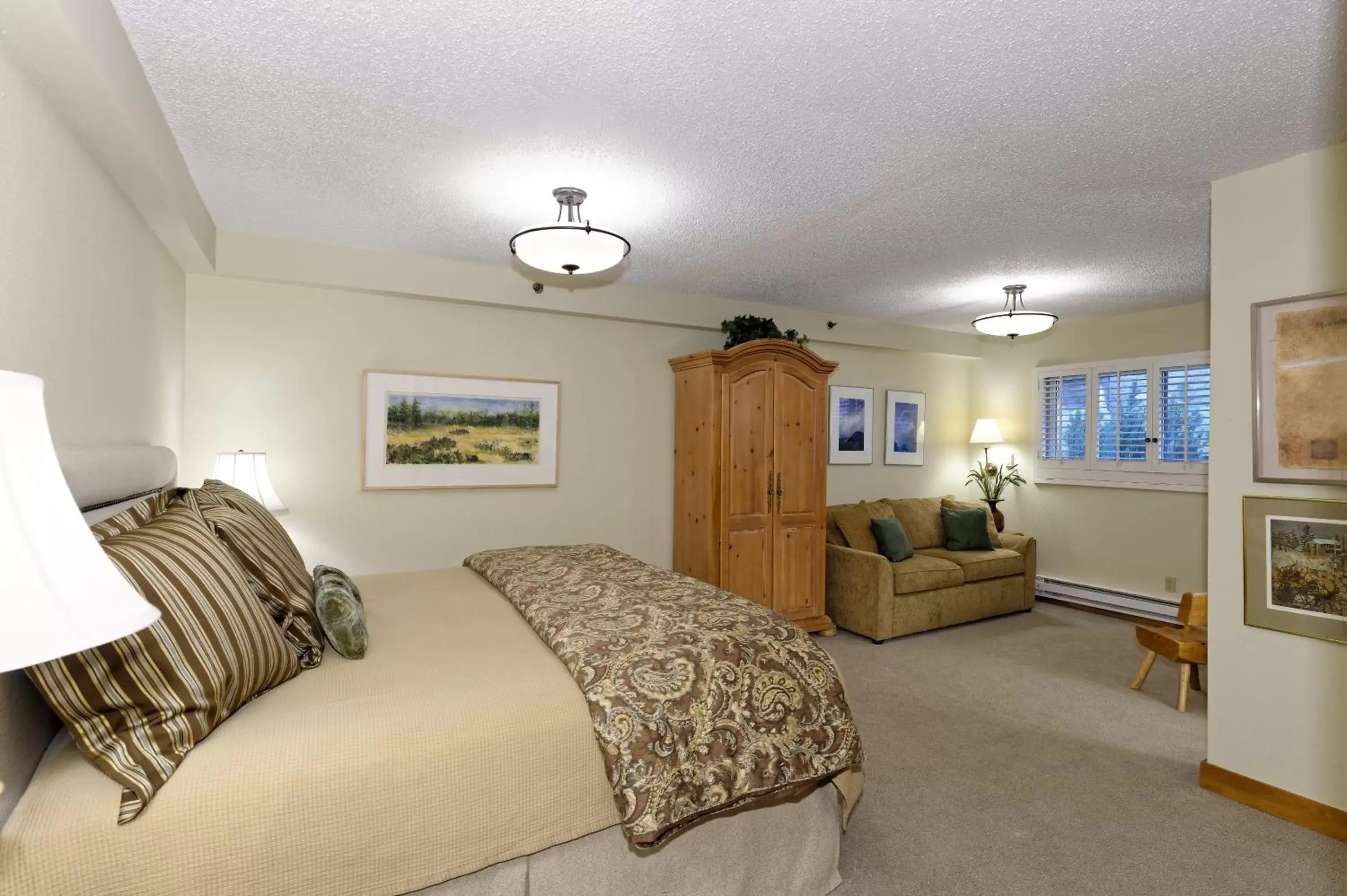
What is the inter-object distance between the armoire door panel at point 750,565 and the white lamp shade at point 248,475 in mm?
2678

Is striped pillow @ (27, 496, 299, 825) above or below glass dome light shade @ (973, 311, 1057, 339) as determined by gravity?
below

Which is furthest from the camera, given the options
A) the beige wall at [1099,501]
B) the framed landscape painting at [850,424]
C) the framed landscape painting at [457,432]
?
the framed landscape painting at [850,424]

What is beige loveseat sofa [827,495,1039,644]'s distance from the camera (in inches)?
188

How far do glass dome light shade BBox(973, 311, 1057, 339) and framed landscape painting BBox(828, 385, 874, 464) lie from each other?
1504 millimetres

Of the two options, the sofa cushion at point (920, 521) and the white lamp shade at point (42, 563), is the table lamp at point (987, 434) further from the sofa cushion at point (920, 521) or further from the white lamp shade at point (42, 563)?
the white lamp shade at point (42, 563)

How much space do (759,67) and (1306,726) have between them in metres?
3.04

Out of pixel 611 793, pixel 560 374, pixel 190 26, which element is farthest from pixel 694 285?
pixel 611 793

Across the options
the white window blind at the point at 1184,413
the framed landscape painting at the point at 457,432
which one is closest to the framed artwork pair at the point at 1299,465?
the white window blind at the point at 1184,413

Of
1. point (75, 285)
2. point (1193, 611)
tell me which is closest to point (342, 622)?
point (75, 285)

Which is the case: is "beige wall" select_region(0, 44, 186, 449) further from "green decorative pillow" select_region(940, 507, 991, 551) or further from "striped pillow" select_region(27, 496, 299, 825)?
"green decorative pillow" select_region(940, 507, 991, 551)

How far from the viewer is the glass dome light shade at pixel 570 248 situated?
9.21ft

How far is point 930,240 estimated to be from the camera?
3.64 m

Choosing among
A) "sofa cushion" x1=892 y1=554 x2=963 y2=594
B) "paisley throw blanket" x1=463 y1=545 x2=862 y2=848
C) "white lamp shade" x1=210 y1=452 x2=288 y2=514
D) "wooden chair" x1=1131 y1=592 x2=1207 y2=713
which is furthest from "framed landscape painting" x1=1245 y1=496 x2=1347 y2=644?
"white lamp shade" x1=210 y1=452 x2=288 y2=514

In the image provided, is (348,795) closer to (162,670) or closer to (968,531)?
(162,670)
